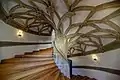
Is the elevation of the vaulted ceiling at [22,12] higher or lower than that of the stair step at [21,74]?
higher

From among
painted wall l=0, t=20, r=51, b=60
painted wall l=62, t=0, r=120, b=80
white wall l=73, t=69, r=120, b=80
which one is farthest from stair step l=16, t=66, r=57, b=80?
white wall l=73, t=69, r=120, b=80

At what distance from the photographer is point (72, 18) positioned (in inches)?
243

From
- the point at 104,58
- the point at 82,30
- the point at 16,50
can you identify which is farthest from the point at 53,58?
the point at 104,58

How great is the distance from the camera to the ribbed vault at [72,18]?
5020 mm

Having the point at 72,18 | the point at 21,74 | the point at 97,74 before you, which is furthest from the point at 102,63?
the point at 21,74

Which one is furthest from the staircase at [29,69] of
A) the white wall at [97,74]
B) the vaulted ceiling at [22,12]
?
the white wall at [97,74]

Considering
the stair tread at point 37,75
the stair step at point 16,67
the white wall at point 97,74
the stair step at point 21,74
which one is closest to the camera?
the stair step at point 21,74

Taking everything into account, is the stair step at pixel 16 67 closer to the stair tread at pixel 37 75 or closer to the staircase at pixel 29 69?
the staircase at pixel 29 69

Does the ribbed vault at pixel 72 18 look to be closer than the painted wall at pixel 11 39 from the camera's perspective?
Yes

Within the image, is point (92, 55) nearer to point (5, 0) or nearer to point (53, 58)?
point (53, 58)

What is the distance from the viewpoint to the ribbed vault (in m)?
5.02

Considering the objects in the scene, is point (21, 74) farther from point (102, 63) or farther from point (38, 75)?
point (102, 63)

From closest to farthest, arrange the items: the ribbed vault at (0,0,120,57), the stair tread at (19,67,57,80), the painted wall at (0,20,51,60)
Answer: the stair tread at (19,67,57,80), the ribbed vault at (0,0,120,57), the painted wall at (0,20,51,60)

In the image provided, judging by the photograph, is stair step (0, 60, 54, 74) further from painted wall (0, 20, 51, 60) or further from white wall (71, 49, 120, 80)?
white wall (71, 49, 120, 80)
